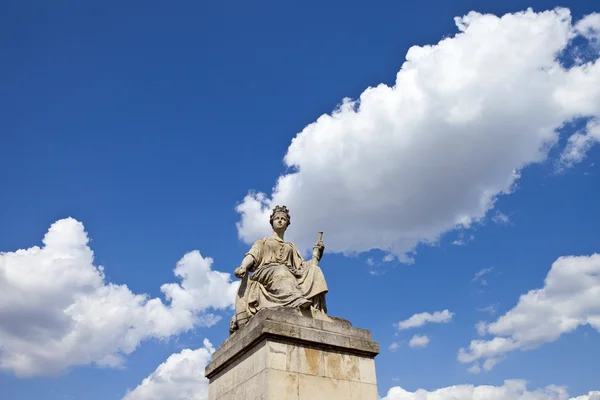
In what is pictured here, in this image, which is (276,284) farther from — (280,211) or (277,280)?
(280,211)

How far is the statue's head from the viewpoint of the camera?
47.5 ft

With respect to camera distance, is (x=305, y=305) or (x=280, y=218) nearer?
(x=305, y=305)

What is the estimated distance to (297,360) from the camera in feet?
35.2

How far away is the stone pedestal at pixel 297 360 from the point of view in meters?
10.4

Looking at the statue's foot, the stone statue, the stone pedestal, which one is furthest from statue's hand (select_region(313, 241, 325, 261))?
the stone pedestal

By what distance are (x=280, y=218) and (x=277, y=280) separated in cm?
236

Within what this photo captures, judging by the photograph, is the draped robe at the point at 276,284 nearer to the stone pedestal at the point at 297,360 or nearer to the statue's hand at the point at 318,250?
the statue's hand at the point at 318,250

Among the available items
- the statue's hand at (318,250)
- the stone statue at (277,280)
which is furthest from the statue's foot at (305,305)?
the statue's hand at (318,250)

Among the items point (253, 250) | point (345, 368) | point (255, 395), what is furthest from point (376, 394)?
point (253, 250)

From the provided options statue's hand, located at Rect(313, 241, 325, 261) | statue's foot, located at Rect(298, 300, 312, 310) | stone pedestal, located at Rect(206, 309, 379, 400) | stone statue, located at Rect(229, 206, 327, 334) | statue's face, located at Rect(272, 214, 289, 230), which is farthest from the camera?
statue's face, located at Rect(272, 214, 289, 230)

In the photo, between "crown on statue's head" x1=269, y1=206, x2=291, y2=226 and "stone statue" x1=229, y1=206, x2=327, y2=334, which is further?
"crown on statue's head" x1=269, y1=206, x2=291, y2=226

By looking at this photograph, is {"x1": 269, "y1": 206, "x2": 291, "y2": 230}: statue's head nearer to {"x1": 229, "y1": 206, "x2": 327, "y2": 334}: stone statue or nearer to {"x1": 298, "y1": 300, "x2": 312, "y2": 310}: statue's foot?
{"x1": 229, "y1": 206, "x2": 327, "y2": 334}: stone statue

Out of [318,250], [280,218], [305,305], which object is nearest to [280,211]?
[280,218]

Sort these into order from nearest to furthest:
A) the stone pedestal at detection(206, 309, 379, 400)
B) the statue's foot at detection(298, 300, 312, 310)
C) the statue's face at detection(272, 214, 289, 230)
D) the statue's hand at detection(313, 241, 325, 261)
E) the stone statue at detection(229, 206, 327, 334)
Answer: the stone pedestal at detection(206, 309, 379, 400)
the statue's foot at detection(298, 300, 312, 310)
the stone statue at detection(229, 206, 327, 334)
the statue's hand at detection(313, 241, 325, 261)
the statue's face at detection(272, 214, 289, 230)
